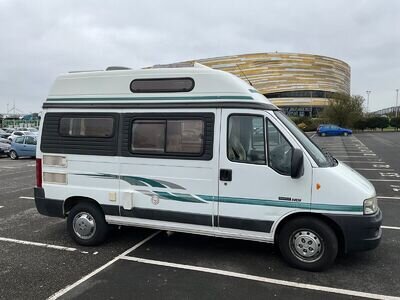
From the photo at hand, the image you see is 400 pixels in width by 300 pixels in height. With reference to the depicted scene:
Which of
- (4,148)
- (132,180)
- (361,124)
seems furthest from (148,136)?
(361,124)

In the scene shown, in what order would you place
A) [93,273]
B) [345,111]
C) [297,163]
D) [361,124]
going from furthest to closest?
[361,124], [345,111], [93,273], [297,163]

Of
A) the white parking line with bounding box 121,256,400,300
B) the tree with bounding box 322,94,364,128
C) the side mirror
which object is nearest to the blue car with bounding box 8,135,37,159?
the white parking line with bounding box 121,256,400,300

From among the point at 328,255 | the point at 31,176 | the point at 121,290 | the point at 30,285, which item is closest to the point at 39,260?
the point at 30,285

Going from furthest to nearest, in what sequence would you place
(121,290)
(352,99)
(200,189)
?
(352,99)
(200,189)
(121,290)

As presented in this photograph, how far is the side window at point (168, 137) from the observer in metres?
4.92

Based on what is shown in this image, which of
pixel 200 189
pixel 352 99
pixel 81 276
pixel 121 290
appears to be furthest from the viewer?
pixel 352 99

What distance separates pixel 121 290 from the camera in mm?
4082

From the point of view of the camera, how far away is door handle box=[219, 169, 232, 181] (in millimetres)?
4734

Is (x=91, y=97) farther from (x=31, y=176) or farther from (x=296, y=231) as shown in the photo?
(x=31, y=176)

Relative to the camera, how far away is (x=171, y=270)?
463cm

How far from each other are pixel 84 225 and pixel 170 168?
1.71m

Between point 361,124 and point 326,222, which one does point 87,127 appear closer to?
point 326,222

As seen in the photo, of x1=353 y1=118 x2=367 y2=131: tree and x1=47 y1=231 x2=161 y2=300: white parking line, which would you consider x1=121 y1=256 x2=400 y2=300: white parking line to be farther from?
x1=353 y1=118 x2=367 y2=131: tree

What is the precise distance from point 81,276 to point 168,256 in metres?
1.20
